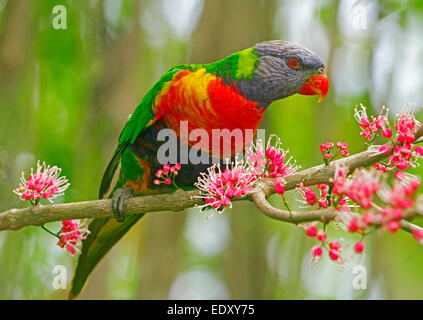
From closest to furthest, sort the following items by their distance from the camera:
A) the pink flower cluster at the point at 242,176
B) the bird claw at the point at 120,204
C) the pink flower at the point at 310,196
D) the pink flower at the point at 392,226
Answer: the pink flower at the point at 392,226
the pink flower at the point at 310,196
the pink flower cluster at the point at 242,176
the bird claw at the point at 120,204

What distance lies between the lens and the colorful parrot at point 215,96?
2688 mm

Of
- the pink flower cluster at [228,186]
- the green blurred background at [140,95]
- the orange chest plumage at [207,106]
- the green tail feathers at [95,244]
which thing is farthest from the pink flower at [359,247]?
the green blurred background at [140,95]

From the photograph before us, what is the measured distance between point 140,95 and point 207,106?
3.36 m

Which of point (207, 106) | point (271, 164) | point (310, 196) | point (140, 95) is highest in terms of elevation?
point (140, 95)

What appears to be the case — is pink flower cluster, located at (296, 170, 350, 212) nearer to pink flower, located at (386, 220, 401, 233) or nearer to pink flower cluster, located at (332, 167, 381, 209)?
pink flower cluster, located at (332, 167, 381, 209)

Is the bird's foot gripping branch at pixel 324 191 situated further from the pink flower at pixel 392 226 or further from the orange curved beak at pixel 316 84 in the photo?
the orange curved beak at pixel 316 84

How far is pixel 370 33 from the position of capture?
4.97m

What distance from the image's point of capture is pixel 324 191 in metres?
2.09

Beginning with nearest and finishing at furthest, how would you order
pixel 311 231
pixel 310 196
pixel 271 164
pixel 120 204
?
pixel 311 231
pixel 310 196
pixel 271 164
pixel 120 204

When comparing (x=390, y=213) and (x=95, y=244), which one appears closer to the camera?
(x=390, y=213)

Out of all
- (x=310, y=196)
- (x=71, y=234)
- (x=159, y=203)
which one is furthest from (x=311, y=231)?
(x=71, y=234)

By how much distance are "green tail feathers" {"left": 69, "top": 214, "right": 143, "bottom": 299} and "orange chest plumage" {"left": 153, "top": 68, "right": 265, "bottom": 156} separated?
2.68ft

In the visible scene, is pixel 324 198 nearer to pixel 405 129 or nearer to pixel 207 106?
pixel 405 129

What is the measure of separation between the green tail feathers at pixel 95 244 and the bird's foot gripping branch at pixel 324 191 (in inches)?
21.7
